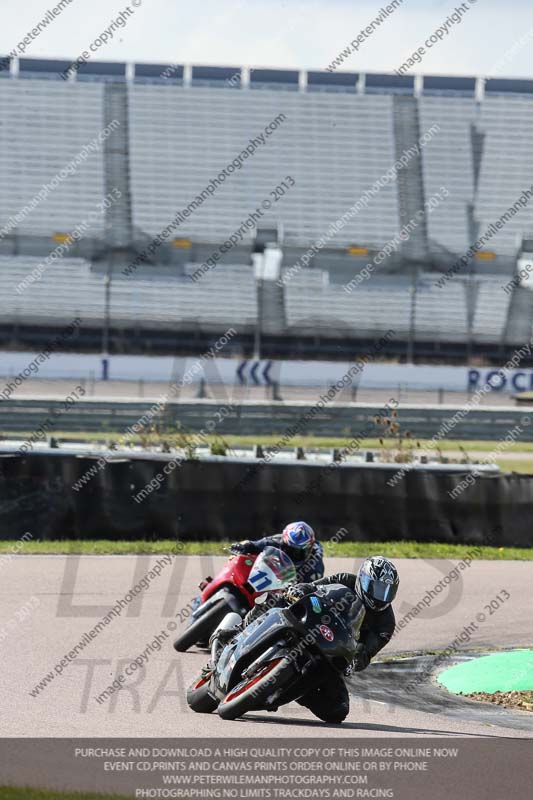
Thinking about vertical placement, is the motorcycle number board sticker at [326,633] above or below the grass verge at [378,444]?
below

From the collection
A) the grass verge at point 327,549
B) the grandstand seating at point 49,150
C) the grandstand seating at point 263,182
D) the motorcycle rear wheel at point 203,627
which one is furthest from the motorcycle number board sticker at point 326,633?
the grandstand seating at point 49,150

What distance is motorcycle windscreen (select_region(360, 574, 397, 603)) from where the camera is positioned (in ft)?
23.4

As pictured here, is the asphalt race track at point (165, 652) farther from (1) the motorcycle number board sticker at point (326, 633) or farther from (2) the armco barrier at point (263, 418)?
(2) the armco barrier at point (263, 418)

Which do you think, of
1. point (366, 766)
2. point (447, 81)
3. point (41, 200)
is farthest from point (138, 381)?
point (366, 766)

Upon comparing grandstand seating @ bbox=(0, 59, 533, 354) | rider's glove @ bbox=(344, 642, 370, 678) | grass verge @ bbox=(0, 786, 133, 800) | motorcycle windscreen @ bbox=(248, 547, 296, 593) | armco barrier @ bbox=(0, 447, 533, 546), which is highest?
grandstand seating @ bbox=(0, 59, 533, 354)

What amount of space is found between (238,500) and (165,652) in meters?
5.86

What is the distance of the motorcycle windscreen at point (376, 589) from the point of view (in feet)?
23.4

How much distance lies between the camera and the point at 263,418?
2270 centimetres

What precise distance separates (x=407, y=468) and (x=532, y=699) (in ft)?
24.0

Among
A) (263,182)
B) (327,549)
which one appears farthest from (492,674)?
(263,182)

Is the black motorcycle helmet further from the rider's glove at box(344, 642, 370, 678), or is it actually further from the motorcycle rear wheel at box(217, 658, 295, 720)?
the motorcycle rear wheel at box(217, 658, 295, 720)

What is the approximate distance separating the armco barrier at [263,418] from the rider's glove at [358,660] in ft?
46.3

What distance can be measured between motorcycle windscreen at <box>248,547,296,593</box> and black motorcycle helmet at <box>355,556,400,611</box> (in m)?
0.97

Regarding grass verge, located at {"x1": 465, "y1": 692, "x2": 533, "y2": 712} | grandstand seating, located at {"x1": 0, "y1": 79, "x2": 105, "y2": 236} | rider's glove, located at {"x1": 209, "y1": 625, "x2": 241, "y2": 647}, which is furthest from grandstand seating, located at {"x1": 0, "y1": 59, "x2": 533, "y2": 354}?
rider's glove, located at {"x1": 209, "y1": 625, "x2": 241, "y2": 647}
